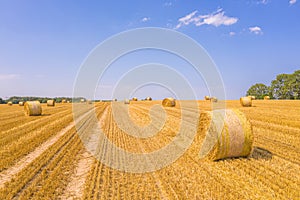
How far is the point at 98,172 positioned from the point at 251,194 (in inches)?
141

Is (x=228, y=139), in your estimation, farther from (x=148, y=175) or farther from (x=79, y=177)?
(x=79, y=177)

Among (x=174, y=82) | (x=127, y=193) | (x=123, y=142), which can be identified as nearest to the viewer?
(x=127, y=193)

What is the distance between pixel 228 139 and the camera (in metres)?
6.00

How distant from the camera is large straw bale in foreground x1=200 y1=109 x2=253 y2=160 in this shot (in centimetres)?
596

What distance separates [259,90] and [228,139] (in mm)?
68172

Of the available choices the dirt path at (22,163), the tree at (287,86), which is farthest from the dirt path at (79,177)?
the tree at (287,86)

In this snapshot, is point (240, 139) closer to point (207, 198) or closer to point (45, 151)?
point (207, 198)

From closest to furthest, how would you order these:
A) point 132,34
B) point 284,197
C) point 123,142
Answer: point 284,197
point 123,142
point 132,34

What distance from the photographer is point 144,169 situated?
5457 millimetres

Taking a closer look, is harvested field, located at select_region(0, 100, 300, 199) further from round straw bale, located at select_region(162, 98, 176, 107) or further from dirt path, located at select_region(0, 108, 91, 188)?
round straw bale, located at select_region(162, 98, 176, 107)

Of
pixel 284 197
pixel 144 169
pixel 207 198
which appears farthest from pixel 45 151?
pixel 284 197

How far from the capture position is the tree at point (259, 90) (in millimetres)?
62969

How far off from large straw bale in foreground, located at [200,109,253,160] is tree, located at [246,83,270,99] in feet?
208

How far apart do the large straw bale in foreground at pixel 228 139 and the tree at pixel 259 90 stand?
63426mm
